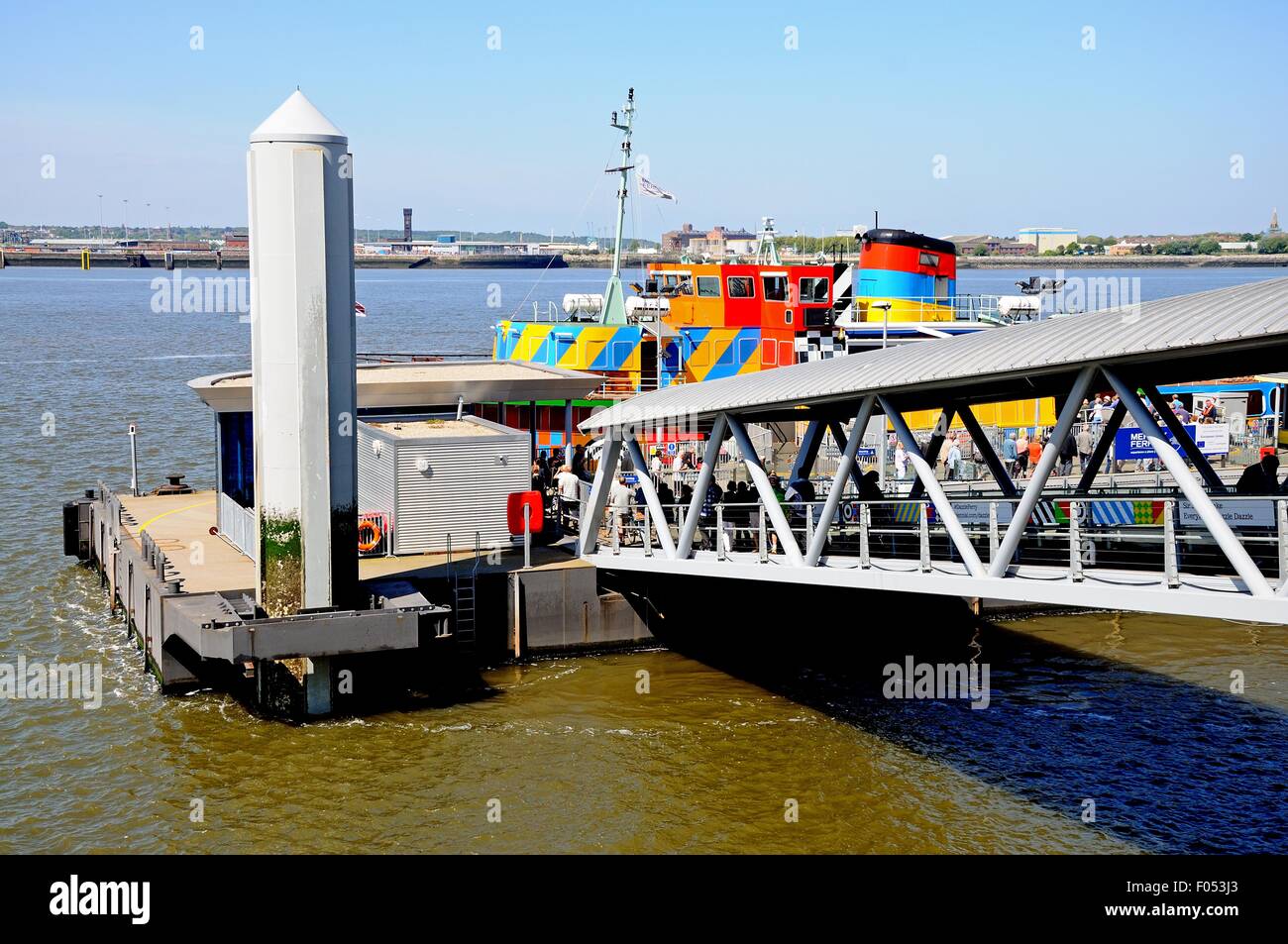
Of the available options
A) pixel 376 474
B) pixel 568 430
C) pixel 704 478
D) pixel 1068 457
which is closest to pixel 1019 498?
pixel 704 478

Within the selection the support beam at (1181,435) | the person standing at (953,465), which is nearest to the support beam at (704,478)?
the support beam at (1181,435)

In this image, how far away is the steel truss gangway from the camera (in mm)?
14852

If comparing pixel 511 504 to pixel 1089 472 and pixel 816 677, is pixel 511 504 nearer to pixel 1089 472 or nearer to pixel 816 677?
pixel 816 677

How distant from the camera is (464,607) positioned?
76.2 ft

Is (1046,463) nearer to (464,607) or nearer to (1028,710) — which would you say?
(1028,710)

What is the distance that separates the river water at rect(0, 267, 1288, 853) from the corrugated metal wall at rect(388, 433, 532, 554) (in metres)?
2.74

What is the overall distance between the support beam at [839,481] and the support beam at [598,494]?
4.96 m

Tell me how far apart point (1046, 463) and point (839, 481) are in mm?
3611

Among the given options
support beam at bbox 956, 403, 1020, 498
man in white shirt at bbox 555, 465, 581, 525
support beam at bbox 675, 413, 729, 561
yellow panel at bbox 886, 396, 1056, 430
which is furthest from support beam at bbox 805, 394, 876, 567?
yellow panel at bbox 886, 396, 1056, 430

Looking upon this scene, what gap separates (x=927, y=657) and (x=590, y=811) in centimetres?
875

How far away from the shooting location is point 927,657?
81.0 feet
